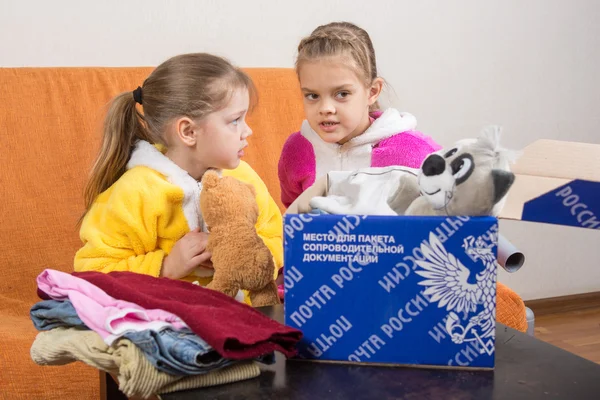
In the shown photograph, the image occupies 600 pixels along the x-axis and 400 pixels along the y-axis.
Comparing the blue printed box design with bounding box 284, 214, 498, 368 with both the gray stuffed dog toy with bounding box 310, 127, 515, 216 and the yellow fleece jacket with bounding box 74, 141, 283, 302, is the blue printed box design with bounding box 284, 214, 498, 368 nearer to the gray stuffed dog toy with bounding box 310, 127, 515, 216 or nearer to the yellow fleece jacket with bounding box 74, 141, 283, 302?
the gray stuffed dog toy with bounding box 310, 127, 515, 216

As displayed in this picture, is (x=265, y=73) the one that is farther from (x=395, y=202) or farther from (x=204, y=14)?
(x=395, y=202)

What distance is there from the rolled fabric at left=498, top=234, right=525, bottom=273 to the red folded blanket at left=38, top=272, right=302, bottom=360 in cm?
37

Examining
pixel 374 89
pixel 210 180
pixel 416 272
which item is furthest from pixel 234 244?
pixel 374 89

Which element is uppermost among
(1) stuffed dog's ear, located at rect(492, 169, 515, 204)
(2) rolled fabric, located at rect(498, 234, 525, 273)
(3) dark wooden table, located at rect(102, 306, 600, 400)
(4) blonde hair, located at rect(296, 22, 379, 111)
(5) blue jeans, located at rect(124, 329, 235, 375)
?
(4) blonde hair, located at rect(296, 22, 379, 111)

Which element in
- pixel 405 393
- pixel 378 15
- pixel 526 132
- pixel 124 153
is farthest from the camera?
pixel 526 132

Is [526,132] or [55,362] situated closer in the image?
[55,362]

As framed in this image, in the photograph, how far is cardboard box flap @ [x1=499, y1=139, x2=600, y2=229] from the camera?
0.86 meters

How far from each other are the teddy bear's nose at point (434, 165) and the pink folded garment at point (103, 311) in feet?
1.13

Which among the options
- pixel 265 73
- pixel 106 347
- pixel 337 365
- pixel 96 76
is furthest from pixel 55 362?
pixel 265 73

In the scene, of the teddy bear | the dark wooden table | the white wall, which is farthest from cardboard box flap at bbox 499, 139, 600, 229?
the white wall

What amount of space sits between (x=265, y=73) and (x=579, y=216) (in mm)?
1207

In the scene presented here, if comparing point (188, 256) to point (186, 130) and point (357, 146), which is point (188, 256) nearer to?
point (186, 130)

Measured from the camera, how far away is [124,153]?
4.84ft

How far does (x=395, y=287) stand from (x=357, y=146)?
0.83 meters
